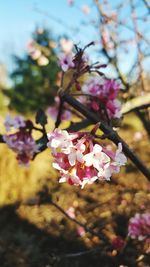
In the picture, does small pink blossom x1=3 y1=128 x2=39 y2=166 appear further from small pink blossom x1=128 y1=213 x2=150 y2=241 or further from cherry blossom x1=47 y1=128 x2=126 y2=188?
small pink blossom x1=128 y1=213 x2=150 y2=241

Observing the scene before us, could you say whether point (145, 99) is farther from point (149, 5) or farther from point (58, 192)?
point (58, 192)

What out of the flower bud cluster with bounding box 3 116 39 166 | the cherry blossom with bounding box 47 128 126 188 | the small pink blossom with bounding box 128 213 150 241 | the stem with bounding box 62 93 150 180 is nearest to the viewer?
the cherry blossom with bounding box 47 128 126 188

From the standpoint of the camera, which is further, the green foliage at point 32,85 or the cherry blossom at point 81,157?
→ the green foliage at point 32,85

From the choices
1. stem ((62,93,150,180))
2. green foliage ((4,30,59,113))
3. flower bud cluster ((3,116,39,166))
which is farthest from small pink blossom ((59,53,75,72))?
green foliage ((4,30,59,113))

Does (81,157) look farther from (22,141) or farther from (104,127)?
(22,141)

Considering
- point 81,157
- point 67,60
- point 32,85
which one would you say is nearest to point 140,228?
point 67,60

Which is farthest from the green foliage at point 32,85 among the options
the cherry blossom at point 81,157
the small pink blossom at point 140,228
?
the cherry blossom at point 81,157

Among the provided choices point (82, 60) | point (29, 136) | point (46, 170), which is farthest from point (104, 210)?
point (82, 60)

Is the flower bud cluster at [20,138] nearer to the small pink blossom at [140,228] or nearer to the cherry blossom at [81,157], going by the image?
the cherry blossom at [81,157]
